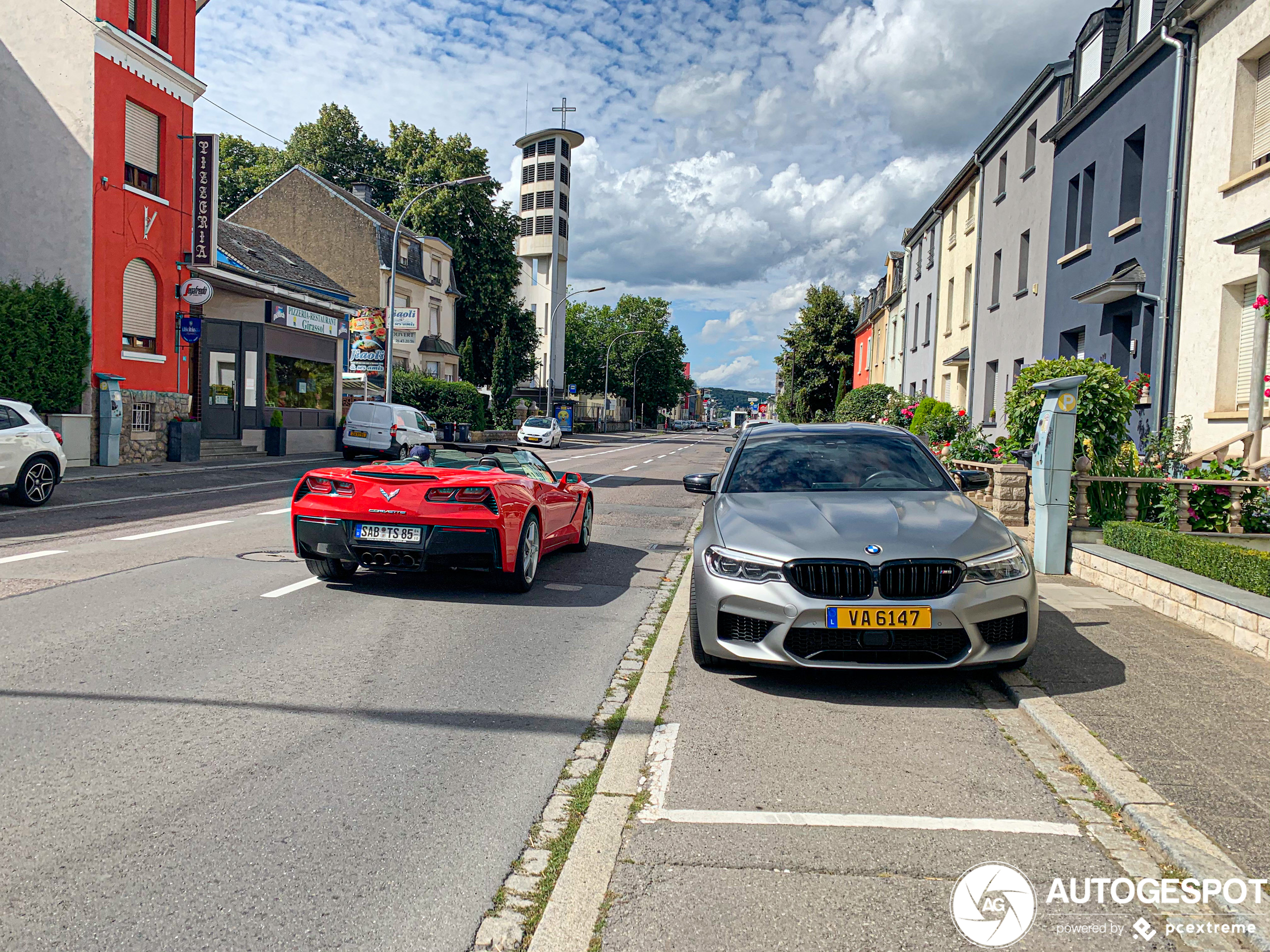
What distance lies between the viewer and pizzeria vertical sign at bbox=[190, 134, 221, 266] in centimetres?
2508

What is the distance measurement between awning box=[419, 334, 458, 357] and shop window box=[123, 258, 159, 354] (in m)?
26.8

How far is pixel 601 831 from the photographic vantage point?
351 cm

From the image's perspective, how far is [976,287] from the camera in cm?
2595

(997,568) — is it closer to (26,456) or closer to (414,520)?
(414,520)

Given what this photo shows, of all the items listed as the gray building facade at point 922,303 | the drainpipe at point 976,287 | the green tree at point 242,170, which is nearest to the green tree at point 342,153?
the green tree at point 242,170

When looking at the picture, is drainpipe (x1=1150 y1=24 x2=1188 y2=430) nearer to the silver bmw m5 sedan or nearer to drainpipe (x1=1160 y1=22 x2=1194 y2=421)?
drainpipe (x1=1160 y1=22 x2=1194 y2=421)

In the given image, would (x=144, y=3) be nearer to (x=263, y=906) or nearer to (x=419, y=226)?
(x=263, y=906)

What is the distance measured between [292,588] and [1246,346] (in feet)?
39.1

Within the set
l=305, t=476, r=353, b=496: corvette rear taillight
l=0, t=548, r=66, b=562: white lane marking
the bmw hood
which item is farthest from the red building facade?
the bmw hood

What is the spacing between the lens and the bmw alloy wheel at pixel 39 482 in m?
13.7

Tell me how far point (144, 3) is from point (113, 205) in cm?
521

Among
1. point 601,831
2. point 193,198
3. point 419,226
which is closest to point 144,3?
point 193,198

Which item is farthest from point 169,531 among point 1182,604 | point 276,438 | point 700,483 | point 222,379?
point 222,379

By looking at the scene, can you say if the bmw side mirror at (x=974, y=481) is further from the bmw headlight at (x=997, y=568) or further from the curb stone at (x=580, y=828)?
the curb stone at (x=580, y=828)
